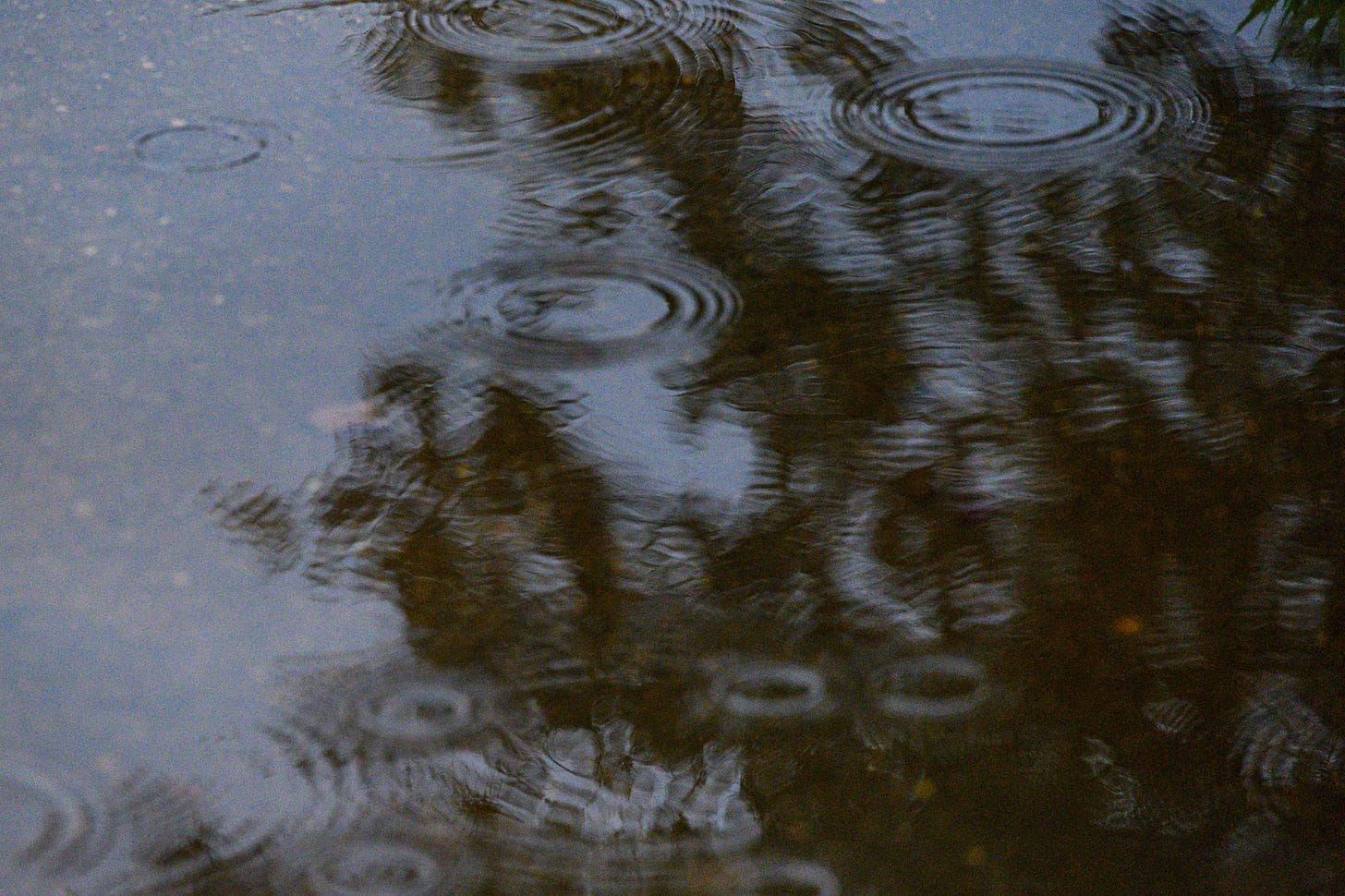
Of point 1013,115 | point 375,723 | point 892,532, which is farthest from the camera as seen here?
point 1013,115

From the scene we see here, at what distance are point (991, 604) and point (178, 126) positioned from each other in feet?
7.02

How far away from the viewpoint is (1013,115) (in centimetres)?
336

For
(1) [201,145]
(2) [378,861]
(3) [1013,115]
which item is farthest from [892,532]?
(1) [201,145]

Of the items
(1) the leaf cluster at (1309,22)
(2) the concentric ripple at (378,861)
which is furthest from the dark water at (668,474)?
(1) the leaf cluster at (1309,22)

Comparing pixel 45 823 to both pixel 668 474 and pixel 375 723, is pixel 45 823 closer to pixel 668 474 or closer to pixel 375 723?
pixel 375 723

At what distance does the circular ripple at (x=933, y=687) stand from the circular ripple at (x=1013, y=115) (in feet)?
4.91

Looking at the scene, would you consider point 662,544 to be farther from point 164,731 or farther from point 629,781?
point 164,731

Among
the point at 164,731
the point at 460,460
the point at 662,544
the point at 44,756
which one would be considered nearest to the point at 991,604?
the point at 662,544

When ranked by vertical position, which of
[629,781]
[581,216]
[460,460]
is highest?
[581,216]

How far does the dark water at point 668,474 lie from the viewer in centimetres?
173

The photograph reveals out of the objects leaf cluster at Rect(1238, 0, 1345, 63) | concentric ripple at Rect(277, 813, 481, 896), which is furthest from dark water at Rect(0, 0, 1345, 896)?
leaf cluster at Rect(1238, 0, 1345, 63)

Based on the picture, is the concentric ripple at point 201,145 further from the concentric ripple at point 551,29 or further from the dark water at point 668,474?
the concentric ripple at point 551,29

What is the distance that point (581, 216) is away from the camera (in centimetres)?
295

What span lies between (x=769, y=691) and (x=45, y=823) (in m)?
0.86
